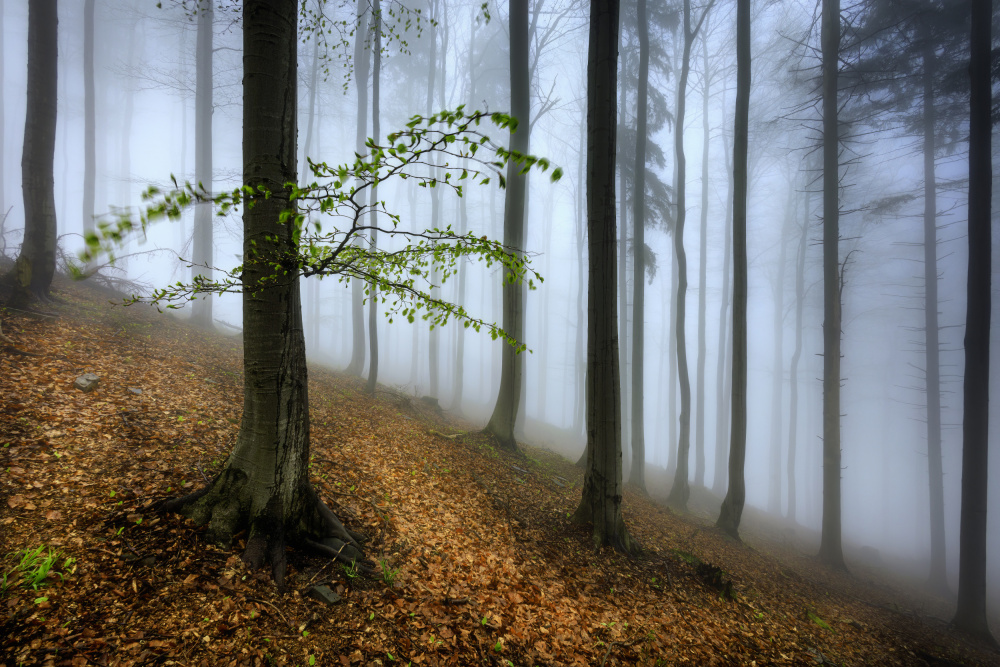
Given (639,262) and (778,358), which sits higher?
(639,262)

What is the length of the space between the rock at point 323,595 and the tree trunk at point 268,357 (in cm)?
26

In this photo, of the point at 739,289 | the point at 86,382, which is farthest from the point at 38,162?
the point at 739,289

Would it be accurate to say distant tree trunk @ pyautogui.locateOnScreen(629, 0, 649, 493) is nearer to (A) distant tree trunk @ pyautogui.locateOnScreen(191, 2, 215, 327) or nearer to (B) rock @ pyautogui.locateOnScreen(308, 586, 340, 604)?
(B) rock @ pyautogui.locateOnScreen(308, 586, 340, 604)

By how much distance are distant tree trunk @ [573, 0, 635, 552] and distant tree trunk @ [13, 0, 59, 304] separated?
9.31 meters

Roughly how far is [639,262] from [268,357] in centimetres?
1111

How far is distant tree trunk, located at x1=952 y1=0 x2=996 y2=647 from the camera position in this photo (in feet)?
24.3

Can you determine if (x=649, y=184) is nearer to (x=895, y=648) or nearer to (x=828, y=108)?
(x=828, y=108)

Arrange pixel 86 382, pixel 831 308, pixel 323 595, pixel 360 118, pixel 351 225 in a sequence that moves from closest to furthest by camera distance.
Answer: pixel 351 225 → pixel 323 595 → pixel 86 382 → pixel 831 308 → pixel 360 118

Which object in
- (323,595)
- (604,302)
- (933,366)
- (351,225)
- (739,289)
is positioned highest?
(739,289)

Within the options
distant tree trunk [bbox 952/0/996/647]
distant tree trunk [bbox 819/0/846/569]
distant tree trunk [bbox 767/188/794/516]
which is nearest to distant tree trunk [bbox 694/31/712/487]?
distant tree trunk [bbox 819/0/846/569]

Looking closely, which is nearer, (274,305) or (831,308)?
(274,305)

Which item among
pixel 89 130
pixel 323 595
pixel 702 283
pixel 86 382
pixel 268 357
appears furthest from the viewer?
pixel 702 283

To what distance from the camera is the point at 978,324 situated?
24.7ft

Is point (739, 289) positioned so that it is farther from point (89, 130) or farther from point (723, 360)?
point (89, 130)
